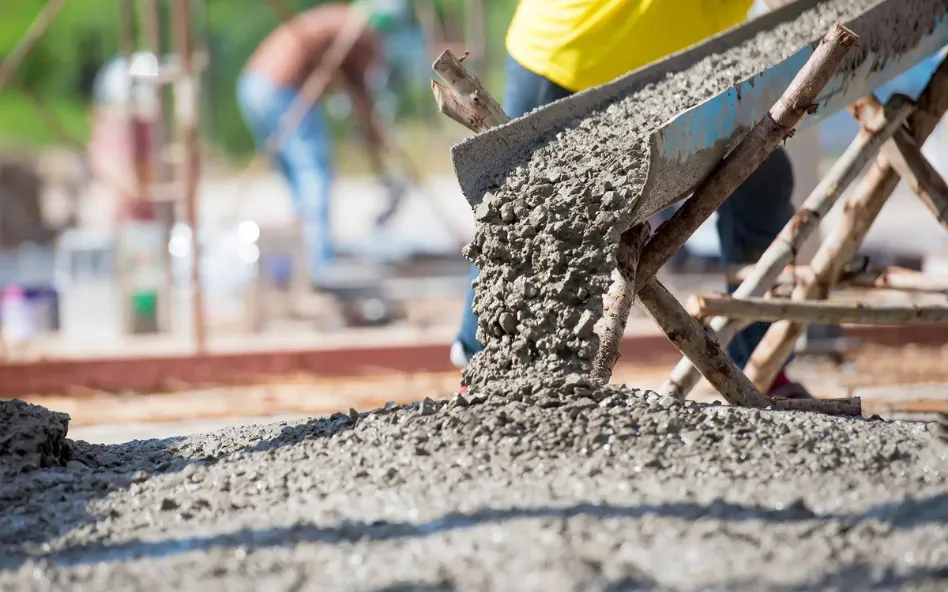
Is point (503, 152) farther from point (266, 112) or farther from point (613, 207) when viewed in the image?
point (266, 112)

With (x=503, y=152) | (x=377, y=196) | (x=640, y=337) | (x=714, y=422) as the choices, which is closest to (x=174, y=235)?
(x=640, y=337)

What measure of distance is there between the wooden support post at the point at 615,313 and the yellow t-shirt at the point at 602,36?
87 cm

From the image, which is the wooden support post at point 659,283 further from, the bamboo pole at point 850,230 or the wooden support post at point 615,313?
the bamboo pole at point 850,230

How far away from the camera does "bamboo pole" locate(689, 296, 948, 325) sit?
294 centimetres

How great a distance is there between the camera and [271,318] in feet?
23.4

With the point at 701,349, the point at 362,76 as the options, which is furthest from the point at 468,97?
the point at 362,76

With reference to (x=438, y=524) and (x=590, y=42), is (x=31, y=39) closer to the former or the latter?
(x=590, y=42)

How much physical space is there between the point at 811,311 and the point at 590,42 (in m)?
0.90

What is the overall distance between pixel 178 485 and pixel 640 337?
3.38 metres

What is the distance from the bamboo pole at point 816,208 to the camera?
125 inches

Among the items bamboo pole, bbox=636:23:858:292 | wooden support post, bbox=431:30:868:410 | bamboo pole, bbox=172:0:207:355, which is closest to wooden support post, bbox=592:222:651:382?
wooden support post, bbox=431:30:868:410

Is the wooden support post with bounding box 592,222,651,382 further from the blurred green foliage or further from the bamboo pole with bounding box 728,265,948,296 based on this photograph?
the blurred green foliage

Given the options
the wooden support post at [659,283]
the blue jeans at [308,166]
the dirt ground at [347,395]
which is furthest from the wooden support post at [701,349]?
the blue jeans at [308,166]

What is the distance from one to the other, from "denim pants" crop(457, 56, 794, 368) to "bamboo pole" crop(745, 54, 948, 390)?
0.61ft
